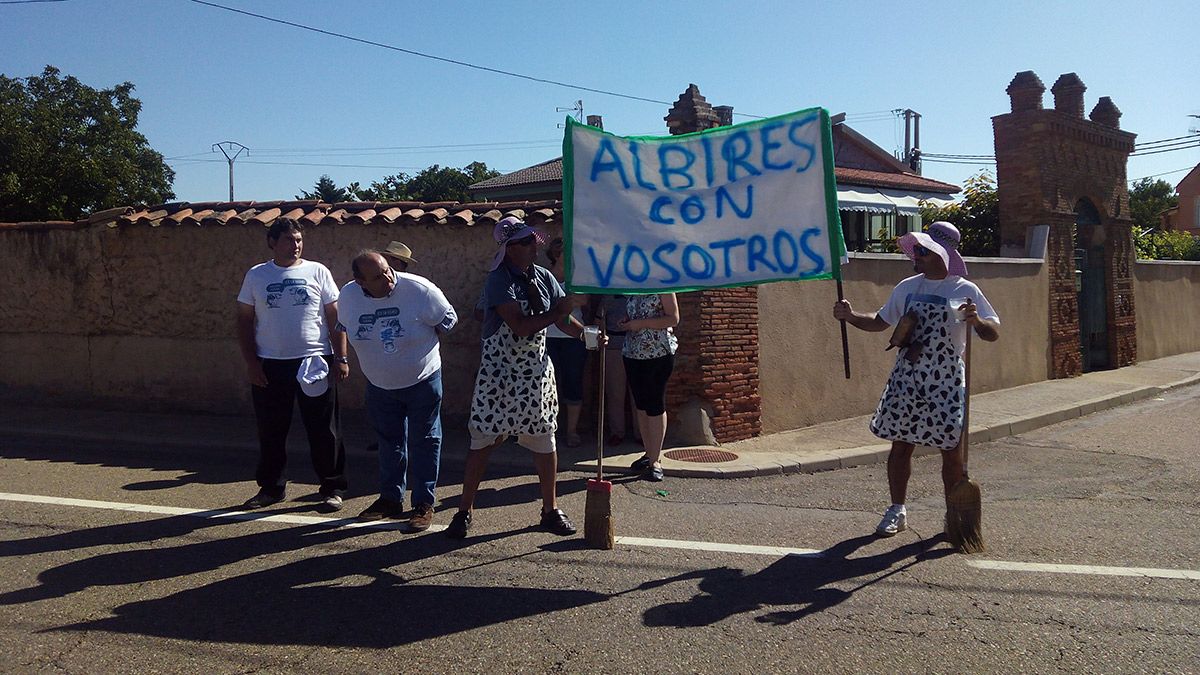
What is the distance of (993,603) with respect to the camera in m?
4.19

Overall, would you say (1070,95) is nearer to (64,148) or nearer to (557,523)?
(557,523)

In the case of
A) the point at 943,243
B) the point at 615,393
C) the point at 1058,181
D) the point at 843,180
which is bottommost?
the point at 615,393

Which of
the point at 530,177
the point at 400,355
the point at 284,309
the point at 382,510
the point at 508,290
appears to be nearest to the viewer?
the point at 508,290

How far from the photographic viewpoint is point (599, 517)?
5.01 m

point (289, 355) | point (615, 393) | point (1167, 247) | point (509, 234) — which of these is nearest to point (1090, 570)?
point (509, 234)

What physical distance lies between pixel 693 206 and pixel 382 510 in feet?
8.53

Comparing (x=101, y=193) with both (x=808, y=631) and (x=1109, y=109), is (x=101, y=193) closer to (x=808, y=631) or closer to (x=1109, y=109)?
(x=1109, y=109)

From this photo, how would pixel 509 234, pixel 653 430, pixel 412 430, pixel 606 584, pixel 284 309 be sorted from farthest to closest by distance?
pixel 653 430, pixel 284 309, pixel 412 430, pixel 509 234, pixel 606 584

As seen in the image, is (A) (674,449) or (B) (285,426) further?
(A) (674,449)

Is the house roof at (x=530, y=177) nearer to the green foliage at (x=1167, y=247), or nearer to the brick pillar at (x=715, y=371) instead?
the green foliage at (x=1167, y=247)

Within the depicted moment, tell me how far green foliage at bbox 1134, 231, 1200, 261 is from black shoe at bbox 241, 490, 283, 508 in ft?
58.2

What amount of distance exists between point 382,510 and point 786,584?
248 cm

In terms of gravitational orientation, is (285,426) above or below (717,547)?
above

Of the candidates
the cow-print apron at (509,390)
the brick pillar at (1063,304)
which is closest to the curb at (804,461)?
the cow-print apron at (509,390)
